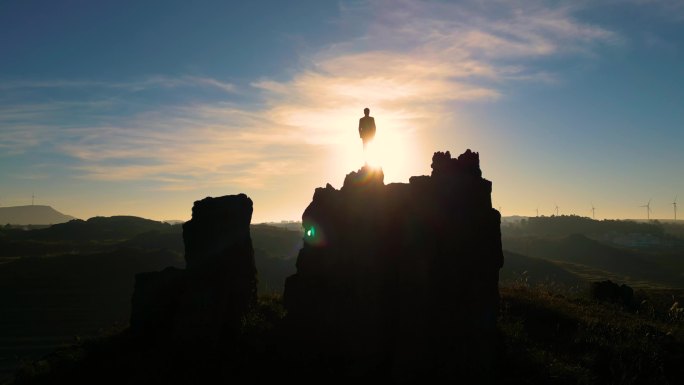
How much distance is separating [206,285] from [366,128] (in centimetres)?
891

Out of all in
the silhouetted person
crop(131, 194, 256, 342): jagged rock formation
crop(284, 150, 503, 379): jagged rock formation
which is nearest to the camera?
crop(284, 150, 503, 379): jagged rock formation

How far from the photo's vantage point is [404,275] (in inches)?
547

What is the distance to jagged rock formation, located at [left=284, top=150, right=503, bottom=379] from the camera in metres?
13.2

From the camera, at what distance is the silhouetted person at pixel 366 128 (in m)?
20.3

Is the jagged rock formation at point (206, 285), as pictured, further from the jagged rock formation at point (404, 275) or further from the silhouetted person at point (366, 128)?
the silhouetted person at point (366, 128)

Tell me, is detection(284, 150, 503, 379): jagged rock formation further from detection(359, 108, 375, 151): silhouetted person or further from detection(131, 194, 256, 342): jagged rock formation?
detection(359, 108, 375, 151): silhouetted person

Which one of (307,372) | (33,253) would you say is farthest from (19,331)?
(33,253)

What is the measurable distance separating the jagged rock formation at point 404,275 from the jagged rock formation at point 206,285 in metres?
2.59

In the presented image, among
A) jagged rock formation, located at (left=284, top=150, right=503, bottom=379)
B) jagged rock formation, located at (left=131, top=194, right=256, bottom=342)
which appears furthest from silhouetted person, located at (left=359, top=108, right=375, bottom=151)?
jagged rock formation, located at (left=131, top=194, right=256, bottom=342)

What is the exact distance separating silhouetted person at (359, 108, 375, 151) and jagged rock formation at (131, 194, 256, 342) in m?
5.44

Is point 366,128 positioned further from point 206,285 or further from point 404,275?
point 206,285

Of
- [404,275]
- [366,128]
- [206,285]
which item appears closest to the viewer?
[404,275]

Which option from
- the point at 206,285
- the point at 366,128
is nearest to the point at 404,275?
the point at 206,285

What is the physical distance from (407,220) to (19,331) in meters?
45.7
